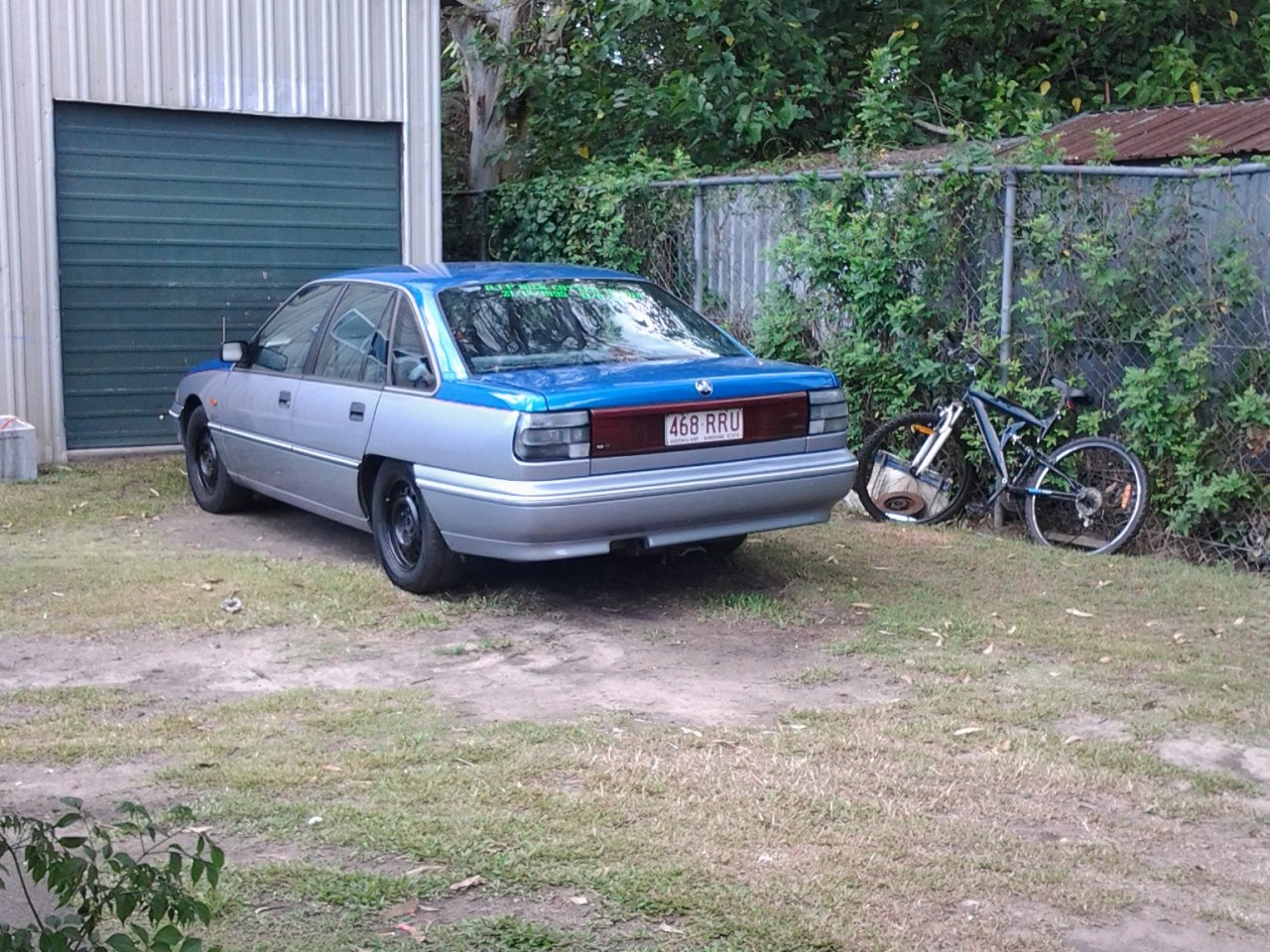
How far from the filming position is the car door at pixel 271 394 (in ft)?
27.6

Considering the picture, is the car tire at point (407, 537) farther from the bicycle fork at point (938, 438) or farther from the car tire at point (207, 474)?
the bicycle fork at point (938, 438)

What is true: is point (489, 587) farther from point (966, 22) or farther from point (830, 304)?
point (966, 22)

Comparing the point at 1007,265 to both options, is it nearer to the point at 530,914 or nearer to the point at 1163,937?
the point at 1163,937

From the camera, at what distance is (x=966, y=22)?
1587 centimetres

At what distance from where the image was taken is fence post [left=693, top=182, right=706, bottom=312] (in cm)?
1157

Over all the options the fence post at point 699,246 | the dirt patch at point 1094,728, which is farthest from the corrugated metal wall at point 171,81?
the dirt patch at point 1094,728

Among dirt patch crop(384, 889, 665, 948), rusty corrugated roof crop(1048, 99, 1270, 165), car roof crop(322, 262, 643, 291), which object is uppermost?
rusty corrugated roof crop(1048, 99, 1270, 165)

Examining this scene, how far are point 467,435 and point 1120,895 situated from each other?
11.9ft

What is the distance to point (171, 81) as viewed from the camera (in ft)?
39.8

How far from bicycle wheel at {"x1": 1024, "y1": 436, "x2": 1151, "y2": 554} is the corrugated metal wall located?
6.32 m

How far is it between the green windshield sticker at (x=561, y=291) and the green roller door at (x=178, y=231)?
5.66m

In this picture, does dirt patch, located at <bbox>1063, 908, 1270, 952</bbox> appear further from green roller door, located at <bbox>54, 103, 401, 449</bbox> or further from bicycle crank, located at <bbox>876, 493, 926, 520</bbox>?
green roller door, located at <bbox>54, 103, 401, 449</bbox>

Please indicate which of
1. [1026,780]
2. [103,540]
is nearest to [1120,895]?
[1026,780]

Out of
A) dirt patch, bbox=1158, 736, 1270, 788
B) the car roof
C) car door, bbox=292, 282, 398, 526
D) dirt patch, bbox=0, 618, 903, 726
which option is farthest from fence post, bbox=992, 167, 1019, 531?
dirt patch, bbox=1158, 736, 1270, 788
